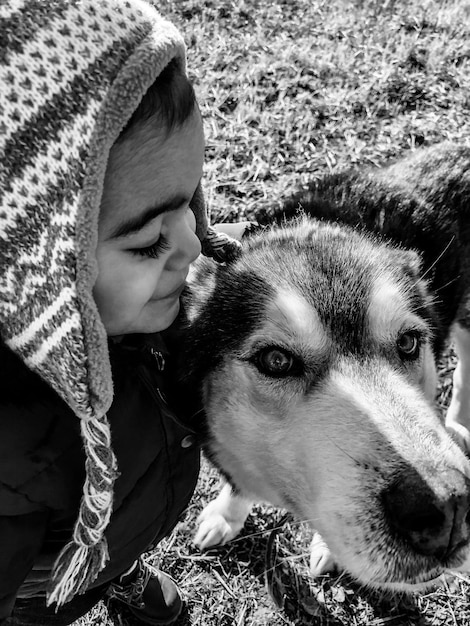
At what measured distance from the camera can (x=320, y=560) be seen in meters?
3.30

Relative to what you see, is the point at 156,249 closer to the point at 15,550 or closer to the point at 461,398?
the point at 15,550

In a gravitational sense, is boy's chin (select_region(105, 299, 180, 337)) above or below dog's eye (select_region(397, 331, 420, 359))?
above

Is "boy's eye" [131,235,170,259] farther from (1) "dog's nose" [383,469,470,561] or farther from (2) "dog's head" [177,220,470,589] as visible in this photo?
(1) "dog's nose" [383,469,470,561]

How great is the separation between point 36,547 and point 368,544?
1101 mm

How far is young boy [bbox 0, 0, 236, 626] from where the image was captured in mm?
1315

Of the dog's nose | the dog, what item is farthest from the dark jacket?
the dog's nose

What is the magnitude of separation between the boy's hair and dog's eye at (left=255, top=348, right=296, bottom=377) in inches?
38.2

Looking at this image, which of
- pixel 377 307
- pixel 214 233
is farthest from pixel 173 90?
pixel 377 307

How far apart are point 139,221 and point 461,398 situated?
2.85 meters

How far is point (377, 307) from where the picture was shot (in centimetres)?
226

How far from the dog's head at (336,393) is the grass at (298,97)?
112cm

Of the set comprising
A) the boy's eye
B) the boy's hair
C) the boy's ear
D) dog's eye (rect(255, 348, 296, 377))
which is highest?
the boy's hair

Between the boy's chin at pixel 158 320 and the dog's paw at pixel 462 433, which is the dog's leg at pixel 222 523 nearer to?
the dog's paw at pixel 462 433

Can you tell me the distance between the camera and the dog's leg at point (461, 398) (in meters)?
3.63
